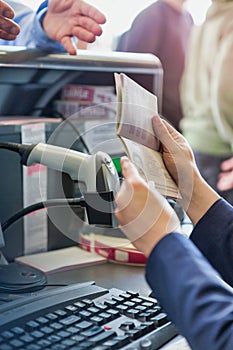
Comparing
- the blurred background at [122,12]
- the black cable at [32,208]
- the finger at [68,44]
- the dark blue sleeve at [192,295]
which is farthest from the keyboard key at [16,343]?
the blurred background at [122,12]

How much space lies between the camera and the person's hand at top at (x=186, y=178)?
32.1 inches

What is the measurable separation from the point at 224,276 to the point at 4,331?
348 millimetres

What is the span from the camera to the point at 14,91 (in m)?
1.11

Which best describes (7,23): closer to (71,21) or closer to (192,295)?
(71,21)

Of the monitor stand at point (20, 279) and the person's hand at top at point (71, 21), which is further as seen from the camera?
the person's hand at top at point (71, 21)

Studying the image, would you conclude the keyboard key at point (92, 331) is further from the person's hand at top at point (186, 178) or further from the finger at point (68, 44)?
the finger at point (68, 44)

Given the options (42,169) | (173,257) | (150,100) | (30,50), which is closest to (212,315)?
(173,257)

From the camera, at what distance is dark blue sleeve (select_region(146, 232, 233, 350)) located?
1.86ft

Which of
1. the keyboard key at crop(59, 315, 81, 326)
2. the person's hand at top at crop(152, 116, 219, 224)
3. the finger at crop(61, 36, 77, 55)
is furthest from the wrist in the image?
the finger at crop(61, 36, 77, 55)

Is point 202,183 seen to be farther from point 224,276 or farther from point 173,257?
point 173,257

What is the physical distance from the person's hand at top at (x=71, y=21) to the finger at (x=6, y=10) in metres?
0.11

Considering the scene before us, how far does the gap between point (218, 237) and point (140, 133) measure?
8.0 inches

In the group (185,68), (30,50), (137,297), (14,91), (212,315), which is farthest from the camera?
(185,68)

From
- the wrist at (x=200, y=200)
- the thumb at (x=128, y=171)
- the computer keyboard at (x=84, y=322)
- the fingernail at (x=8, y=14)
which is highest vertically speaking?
the fingernail at (x=8, y=14)
